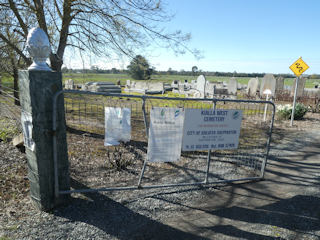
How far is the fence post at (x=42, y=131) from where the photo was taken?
286 cm

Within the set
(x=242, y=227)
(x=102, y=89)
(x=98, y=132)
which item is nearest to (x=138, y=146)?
(x=98, y=132)

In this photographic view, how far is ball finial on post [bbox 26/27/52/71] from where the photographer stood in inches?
112

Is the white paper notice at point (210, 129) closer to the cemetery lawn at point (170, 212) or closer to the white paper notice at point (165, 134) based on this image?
the white paper notice at point (165, 134)

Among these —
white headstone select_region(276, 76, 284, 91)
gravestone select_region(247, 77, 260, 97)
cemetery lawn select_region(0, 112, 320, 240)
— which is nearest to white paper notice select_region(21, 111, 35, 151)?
cemetery lawn select_region(0, 112, 320, 240)

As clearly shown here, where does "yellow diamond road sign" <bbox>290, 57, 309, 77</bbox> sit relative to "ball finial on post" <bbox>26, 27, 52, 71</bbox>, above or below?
above

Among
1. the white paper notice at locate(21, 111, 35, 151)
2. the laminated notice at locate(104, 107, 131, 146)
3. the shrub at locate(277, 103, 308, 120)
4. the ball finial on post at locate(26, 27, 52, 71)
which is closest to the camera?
the ball finial on post at locate(26, 27, 52, 71)

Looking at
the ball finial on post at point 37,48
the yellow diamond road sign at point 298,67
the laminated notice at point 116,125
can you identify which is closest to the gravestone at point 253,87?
the yellow diamond road sign at point 298,67

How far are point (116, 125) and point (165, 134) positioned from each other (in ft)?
2.75

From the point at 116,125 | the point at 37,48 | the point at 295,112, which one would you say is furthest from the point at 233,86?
the point at 37,48

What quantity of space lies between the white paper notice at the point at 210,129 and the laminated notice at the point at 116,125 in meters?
1.02

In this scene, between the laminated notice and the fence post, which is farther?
the laminated notice

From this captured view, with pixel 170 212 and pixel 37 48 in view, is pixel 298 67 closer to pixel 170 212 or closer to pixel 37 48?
pixel 170 212

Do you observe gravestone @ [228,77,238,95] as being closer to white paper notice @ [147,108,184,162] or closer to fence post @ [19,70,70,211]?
white paper notice @ [147,108,184,162]

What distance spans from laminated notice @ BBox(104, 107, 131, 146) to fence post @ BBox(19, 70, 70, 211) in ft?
2.17
